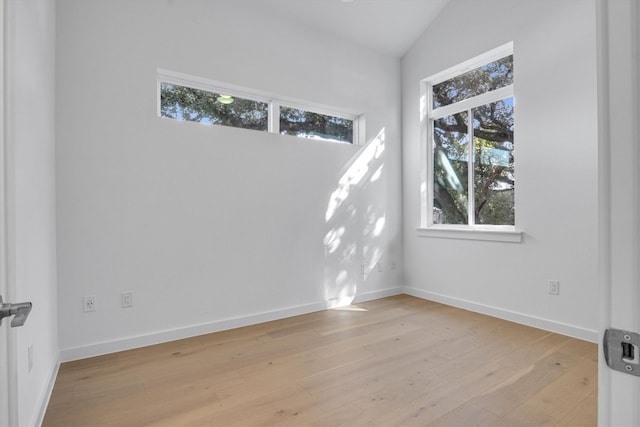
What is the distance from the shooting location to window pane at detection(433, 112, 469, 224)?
3725mm

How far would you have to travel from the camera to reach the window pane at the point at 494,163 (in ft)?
10.7

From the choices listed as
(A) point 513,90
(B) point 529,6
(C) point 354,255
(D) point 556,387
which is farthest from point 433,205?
(D) point 556,387

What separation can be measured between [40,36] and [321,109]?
2.41m

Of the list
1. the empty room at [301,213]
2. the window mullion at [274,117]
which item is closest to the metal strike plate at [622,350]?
the empty room at [301,213]

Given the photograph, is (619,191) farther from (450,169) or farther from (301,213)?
(450,169)

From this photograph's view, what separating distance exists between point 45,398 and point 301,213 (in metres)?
2.29

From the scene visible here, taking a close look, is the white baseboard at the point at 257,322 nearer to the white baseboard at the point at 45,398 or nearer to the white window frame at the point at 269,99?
the white baseboard at the point at 45,398

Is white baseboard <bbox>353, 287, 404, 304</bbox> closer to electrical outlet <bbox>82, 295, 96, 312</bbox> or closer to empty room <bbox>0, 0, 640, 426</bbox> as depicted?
empty room <bbox>0, 0, 640, 426</bbox>

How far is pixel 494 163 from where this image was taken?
3.40 m

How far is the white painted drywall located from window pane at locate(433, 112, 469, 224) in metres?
3.63

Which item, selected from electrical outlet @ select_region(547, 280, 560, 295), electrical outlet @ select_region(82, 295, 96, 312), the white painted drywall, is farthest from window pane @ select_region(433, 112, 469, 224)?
the white painted drywall

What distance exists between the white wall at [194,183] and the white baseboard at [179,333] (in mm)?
10

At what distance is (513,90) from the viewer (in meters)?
3.14

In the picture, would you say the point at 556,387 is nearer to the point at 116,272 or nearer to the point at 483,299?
the point at 483,299
